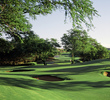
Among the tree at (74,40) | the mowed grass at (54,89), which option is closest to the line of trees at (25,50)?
the tree at (74,40)

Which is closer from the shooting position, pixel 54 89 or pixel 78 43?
pixel 54 89

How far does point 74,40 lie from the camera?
5128 cm

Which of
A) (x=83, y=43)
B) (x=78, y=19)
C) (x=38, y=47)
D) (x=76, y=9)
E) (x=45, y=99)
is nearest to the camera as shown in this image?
(x=45, y=99)

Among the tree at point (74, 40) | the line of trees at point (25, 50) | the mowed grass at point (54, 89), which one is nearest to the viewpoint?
the mowed grass at point (54, 89)

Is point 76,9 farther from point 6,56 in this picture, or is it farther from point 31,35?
point 6,56

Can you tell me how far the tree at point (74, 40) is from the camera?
50.2 meters

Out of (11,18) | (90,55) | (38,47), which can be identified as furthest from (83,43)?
(11,18)

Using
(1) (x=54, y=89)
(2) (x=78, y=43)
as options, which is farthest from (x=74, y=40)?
(1) (x=54, y=89)

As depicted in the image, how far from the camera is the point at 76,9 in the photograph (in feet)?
32.3

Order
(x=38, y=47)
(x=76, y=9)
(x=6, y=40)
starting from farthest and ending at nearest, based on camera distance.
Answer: (x=38, y=47) < (x=6, y=40) < (x=76, y=9)

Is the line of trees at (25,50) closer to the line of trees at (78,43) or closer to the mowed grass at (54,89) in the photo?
the line of trees at (78,43)

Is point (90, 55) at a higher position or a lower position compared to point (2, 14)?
lower

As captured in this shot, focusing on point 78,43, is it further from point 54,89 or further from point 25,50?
point 54,89

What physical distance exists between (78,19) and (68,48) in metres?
43.3
